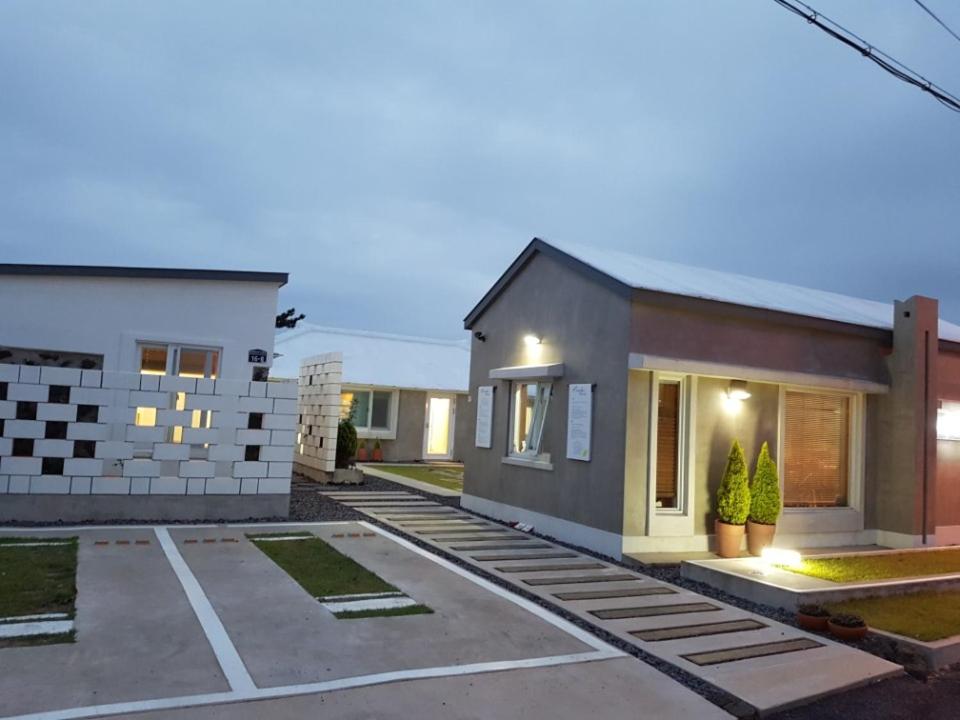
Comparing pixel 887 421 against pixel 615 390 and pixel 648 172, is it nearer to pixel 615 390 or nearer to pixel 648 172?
pixel 615 390

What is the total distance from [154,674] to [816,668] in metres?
4.53

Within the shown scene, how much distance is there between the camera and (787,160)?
18.9 m

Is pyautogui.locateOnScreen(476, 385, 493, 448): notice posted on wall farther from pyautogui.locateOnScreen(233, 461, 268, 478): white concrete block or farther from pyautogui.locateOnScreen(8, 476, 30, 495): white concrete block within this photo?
pyautogui.locateOnScreen(8, 476, 30, 495): white concrete block

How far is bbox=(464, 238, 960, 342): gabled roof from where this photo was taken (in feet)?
29.8

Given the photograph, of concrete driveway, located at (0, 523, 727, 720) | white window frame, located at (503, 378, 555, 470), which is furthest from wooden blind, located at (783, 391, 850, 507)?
concrete driveway, located at (0, 523, 727, 720)

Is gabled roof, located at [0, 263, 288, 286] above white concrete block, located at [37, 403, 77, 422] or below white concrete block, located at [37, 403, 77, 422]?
above

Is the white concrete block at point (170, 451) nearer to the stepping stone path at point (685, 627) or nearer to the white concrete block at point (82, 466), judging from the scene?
the white concrete block at point (82, 466)

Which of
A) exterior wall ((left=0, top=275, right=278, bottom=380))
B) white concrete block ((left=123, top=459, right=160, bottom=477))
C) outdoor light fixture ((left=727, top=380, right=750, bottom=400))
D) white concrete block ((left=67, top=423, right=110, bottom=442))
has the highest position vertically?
exterior wall ((left=0, top=275, right=278, bottom=380))

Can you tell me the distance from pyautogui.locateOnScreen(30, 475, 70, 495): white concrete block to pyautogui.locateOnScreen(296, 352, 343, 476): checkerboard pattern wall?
5759 millimetres

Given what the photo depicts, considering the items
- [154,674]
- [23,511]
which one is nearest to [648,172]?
[23,511]

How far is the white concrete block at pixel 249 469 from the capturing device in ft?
30.7

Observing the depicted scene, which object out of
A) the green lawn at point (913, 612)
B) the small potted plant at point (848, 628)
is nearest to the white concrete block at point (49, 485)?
the small potted plant at point (848, 628)

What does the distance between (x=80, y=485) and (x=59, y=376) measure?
1.40 m

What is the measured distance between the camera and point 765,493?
8.81 metres
